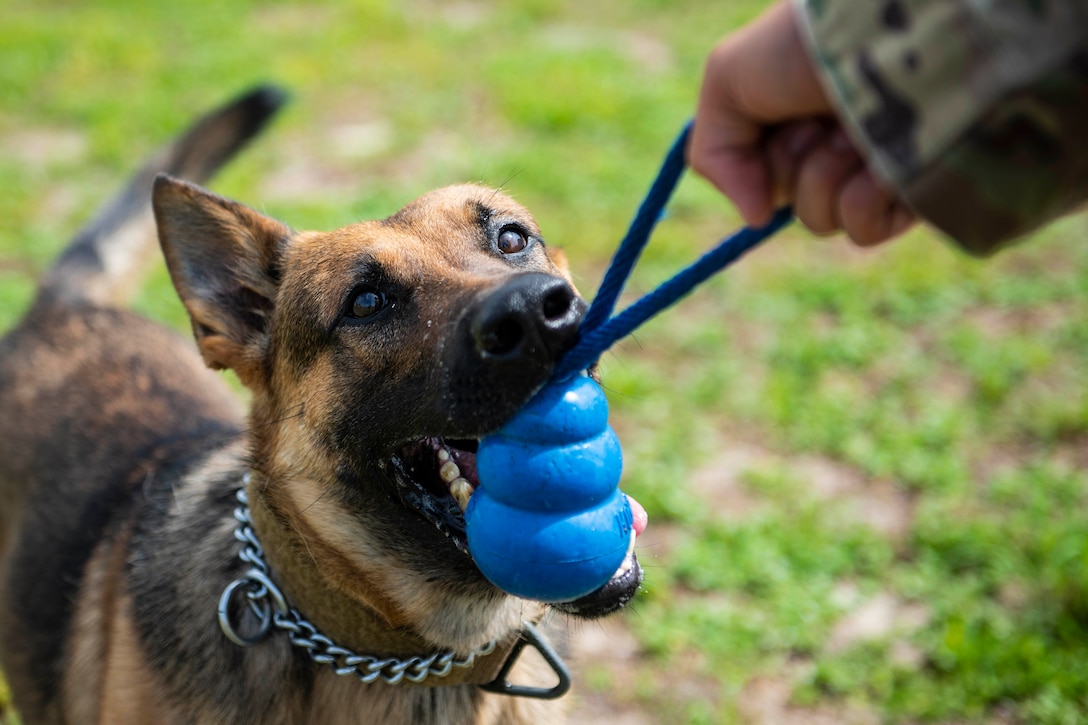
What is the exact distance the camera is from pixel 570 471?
205 centimetres

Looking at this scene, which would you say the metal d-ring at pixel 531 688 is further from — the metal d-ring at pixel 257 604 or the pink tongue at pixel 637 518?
the metal d-ring at pixel 257 604

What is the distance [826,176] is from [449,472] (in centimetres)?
124

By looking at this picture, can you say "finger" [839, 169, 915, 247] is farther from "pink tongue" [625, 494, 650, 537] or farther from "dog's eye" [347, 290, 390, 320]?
"dog's eye" [347, 290, 390, 320]

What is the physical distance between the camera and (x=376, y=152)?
794 cm

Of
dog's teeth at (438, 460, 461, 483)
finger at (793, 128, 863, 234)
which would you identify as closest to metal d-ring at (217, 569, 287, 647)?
dog's teeth at (438, 460, 461, 483)

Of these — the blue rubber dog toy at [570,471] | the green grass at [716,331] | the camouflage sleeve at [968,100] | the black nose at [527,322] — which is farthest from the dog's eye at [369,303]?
the green grass at [716,331]

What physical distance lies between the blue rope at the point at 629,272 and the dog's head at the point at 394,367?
0.06 m

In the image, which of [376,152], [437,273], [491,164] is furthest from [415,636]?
[376,152]

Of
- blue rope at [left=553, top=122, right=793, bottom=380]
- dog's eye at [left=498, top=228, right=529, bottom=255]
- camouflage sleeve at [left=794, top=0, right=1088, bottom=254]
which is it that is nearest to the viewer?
camouflage sleeve at [left=794, top=0, right=1088, bottom=254]

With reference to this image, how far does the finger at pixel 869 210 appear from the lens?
1748 mm

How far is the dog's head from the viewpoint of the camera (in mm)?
2215

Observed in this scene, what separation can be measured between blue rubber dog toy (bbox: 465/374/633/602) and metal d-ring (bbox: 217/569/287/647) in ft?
2.58

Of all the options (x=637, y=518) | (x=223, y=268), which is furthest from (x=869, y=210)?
(x=223, y=268)

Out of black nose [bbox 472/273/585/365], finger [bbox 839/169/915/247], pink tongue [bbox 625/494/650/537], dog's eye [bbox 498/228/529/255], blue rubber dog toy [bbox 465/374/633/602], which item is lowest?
pink tongue [bbox 625/494/650/537]
